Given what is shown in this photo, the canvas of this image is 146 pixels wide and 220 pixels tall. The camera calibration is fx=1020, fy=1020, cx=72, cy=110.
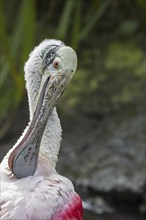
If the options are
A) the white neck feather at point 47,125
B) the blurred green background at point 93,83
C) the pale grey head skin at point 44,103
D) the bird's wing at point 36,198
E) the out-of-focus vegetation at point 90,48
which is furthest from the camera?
the out-of-focus vegetation at point 90,48

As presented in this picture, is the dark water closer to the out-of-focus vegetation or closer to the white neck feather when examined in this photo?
the out-of-focus vegetation

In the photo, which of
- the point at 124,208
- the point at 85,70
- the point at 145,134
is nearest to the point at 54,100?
the point at 124,208

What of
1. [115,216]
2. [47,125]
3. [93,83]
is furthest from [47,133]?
[93,83]

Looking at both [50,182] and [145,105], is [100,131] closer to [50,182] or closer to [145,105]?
[145,105]

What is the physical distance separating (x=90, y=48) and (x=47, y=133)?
4574 mm

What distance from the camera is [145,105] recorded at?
8.69 meters

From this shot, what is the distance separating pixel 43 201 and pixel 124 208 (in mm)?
2932

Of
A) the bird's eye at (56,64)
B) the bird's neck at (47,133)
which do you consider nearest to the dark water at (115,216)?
the bird's neck at (47,133)

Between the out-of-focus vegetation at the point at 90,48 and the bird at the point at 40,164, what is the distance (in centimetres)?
234

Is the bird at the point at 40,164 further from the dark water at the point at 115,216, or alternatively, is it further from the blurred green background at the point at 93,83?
the dark water at the point at 115,216

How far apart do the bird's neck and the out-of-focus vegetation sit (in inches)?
87.5

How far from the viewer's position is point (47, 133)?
5297mm

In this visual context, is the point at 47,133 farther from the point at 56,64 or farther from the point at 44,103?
the point at 56,64

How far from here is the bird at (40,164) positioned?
4816mm
